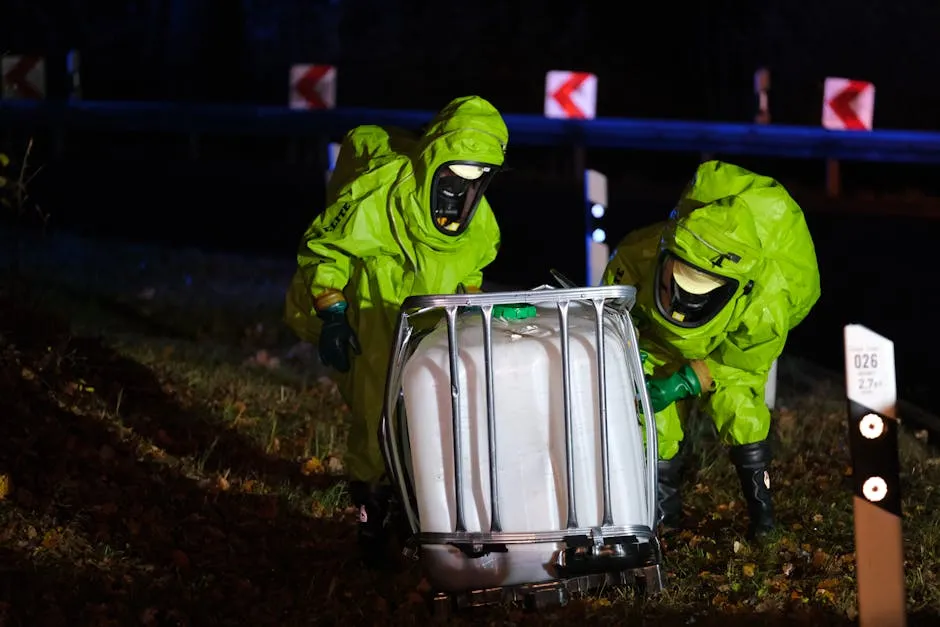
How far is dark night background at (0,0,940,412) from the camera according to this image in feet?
43.2

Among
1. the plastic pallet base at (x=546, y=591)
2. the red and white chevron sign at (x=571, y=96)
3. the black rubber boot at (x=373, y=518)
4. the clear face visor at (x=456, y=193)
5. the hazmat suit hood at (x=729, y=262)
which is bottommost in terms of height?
the plastic pallet base at (x=546, y=591)

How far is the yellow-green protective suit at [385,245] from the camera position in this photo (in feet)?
18.7

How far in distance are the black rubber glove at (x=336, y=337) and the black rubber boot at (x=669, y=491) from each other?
1.50 meters

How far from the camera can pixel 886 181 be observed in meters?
15.5

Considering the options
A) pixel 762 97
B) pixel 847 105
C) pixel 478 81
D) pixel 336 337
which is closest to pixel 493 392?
pixel 336 337

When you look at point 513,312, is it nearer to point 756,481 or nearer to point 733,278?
point 733,278

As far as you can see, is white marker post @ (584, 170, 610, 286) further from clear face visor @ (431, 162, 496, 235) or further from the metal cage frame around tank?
the metal cage frame around tank

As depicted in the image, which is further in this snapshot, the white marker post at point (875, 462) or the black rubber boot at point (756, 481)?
the black rubber boot at point (756, 481)

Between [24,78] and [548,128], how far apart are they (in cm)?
550

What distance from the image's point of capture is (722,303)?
573cm

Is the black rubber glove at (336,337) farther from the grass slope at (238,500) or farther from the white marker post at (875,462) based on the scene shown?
the white marker post at (875,462)

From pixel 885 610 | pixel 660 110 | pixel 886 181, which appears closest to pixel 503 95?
pixel 660 110

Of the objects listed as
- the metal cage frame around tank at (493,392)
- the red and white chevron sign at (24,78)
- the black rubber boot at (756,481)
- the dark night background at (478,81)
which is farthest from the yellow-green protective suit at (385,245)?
the red and white chevron sign at (24,78)

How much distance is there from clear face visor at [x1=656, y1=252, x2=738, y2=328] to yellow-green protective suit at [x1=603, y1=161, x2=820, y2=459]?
26 millimetres
